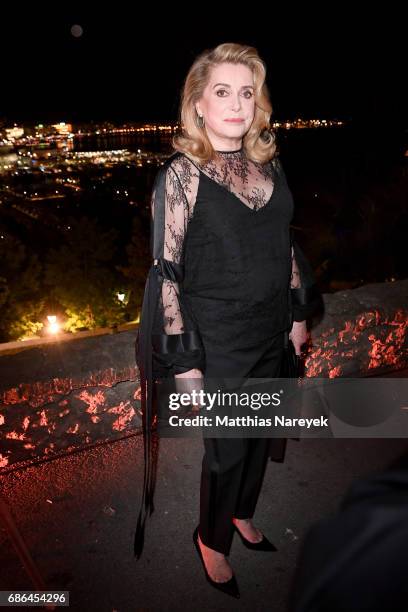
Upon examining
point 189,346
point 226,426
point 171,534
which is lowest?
point 171,534

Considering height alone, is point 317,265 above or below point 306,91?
below

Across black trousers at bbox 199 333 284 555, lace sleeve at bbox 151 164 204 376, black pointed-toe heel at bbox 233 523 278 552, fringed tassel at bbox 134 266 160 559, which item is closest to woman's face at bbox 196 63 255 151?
lace sleeve at bbox 151 164 204 376

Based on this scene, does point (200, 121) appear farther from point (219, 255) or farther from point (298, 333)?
point (298, 333)

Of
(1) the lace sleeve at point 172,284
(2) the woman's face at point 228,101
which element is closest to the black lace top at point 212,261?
(1) the lace sleeve at point 172,284

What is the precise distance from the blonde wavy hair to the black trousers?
0.85m

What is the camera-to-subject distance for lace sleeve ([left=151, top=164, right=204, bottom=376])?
1842 mm

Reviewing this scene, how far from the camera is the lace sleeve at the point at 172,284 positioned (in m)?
1.84

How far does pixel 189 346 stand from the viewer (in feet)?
6.35

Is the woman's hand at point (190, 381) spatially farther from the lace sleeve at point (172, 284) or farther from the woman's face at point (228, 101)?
the woman's face at point (228, 101)

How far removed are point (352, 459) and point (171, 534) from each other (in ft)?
4.14

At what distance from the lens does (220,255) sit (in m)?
1.92

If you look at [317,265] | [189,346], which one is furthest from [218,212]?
[317,265]

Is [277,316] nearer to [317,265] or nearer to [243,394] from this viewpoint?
[243,394]

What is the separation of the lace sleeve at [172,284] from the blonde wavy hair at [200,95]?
0.17m
